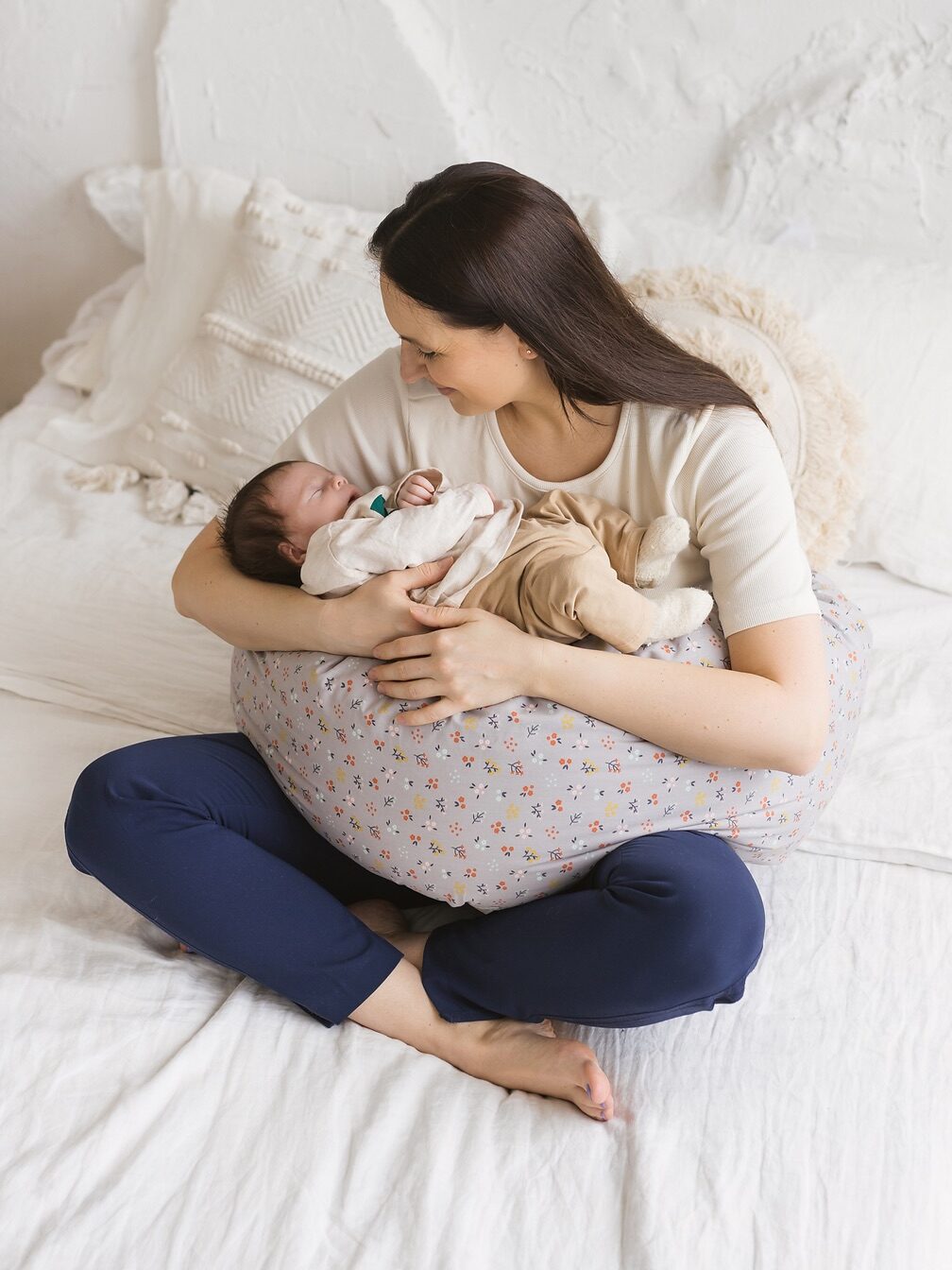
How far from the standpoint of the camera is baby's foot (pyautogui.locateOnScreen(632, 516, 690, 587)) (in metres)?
1.15

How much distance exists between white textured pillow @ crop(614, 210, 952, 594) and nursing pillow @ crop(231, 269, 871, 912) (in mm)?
356

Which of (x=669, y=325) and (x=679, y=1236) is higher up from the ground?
(x=669, y=325)

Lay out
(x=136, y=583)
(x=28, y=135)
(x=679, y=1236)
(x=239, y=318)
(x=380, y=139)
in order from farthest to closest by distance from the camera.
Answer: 1. (x=28, y=135)
2. (x=380, y=139)
3. (x=239, y=318)
4. (x=136, y=583)
5. (x=679, y=1236)

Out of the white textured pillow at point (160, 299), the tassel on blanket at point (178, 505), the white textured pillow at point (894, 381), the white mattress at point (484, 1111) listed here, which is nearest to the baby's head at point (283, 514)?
the white mattress at point (484, 1111)

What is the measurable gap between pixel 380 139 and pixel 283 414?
0.63m

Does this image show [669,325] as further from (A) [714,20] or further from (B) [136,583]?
(B) [136,583]

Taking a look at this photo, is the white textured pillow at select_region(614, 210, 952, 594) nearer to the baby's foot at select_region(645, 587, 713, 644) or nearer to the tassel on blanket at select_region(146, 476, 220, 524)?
the baby's foot at select_region(645, 587, 713, 644)

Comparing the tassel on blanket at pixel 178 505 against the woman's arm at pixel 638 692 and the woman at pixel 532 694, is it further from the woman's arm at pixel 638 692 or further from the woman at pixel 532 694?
the woman's arm at pixel 638 692

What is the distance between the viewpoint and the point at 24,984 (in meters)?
1.14

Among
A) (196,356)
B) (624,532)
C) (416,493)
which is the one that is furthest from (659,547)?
(196,356)

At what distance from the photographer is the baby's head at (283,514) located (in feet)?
4.09

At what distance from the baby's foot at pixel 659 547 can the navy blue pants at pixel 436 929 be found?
0.27m

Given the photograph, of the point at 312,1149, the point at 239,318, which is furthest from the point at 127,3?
the point at 312,1149

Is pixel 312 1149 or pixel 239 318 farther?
pixel 239 318
